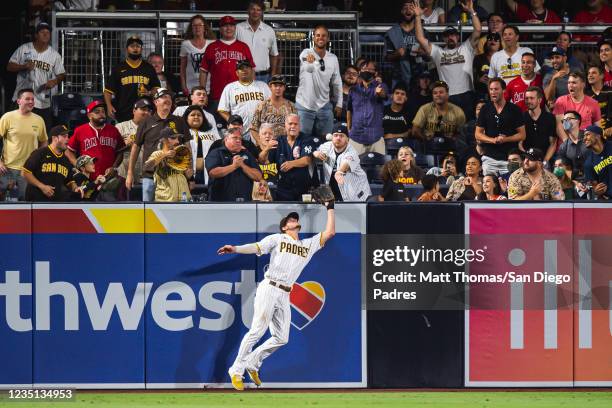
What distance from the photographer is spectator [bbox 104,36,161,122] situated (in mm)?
17500

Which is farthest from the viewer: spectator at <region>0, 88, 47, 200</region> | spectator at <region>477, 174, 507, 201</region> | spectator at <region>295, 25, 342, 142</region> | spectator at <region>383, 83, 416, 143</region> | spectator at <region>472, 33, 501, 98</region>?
spectator at <region>472, 33, 501, 98</region>

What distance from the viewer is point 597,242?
42.1 ft

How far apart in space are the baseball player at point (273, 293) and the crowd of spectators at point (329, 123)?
143 centimetres

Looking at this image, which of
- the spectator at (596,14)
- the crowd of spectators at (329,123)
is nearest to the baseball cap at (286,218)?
the crowd of spectators at (329,123)

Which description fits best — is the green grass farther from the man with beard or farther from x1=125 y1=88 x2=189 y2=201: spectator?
the man with beard

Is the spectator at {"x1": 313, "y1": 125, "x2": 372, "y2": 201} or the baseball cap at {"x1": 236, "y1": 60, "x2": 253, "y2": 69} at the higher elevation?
the baseball cap at {"x1": 236, "y1": 60, "x2": 253, "y2": 69}

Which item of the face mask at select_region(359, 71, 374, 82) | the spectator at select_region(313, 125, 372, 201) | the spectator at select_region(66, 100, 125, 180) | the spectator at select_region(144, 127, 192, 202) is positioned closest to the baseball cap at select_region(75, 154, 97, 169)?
the spectator at select_region(66, 100, 125, 180)

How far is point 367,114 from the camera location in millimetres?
17250

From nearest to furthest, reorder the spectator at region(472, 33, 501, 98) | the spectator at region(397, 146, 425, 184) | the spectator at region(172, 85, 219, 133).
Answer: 1. the spectator at region(397, 146, 425, 184)
2. the spectator at region(172, 85, 219, 133)
3. the spectator at region(472, 33, 501, 98)

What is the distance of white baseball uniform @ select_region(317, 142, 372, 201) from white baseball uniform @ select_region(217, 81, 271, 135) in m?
2.33

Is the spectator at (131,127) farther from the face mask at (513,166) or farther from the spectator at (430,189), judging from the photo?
the face mask at (513,166)

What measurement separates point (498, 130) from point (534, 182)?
2.30 m

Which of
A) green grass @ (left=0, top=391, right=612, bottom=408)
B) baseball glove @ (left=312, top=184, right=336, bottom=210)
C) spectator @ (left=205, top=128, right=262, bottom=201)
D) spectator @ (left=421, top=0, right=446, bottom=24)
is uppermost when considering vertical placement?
spectator @ (left=421, top=0, right=446, bottom=24)

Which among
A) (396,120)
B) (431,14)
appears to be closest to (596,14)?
(431,14)
